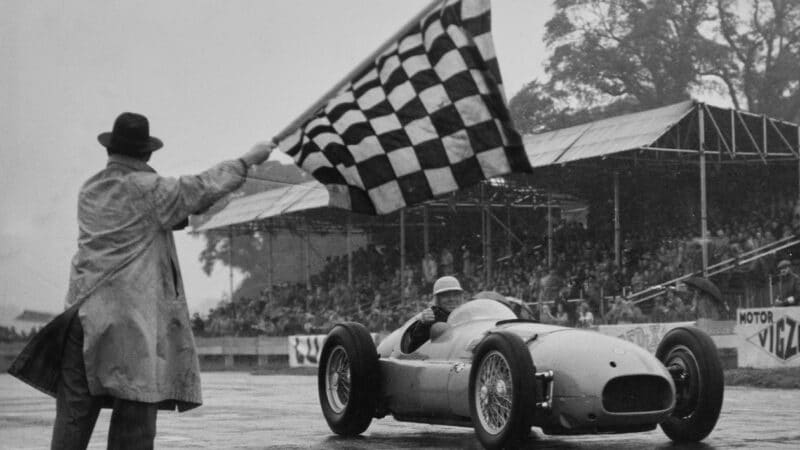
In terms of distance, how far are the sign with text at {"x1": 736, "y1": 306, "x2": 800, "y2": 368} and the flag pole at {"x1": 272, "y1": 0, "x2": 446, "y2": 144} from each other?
14.4 meters

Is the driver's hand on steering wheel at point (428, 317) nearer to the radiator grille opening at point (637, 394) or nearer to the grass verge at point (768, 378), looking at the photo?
the radiator grille opening at point (637, 394)

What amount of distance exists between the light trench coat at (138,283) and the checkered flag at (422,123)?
1069 mm

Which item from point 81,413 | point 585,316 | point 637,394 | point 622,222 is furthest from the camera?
point 622,222

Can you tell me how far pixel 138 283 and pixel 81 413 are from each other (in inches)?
24.7

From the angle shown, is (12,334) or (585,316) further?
(585,316)

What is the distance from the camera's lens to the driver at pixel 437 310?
34.7 ft

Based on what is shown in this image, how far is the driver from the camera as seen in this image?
417 inches

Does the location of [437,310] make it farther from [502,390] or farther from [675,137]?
[675,137]

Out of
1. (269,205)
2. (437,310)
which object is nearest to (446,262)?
(269,205)

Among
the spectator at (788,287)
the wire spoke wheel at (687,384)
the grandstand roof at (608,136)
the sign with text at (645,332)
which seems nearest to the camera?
the wire spoke wheel at (687,384)

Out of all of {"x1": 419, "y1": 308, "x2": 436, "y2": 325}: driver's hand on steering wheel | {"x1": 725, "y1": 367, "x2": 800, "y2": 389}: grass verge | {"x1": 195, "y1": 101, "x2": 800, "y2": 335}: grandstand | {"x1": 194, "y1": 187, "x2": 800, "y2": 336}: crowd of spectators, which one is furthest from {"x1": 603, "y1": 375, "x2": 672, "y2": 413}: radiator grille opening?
{"x1": 195, "y1": 101, "x2": 800, "y2": 335}: grandstand

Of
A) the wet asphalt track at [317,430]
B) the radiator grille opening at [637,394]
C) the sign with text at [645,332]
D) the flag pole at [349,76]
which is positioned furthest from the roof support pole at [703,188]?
the flag pole at [349,76]

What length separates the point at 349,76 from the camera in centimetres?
632

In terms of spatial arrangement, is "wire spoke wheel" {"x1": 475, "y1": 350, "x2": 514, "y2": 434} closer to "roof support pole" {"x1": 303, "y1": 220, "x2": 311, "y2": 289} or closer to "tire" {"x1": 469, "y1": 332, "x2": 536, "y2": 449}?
"tire" {"x1": 469, "y1": 332, "x2": 536, "y2": 449}
